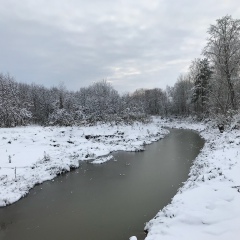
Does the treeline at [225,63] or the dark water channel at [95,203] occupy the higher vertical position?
the treeline at [225,63]

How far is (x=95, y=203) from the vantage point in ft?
36.0

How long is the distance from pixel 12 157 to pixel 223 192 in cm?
1454

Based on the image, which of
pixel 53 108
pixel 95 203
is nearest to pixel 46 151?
pixel 95 203

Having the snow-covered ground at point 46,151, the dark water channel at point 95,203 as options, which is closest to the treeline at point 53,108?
the snow-covered ground at point 46,151

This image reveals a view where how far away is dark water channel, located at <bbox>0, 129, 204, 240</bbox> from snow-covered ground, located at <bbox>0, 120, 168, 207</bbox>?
32.6 inches

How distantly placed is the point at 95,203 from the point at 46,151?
1056 cm

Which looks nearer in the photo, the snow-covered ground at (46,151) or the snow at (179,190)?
the snow at (179,190)

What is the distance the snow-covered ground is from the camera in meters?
13.5

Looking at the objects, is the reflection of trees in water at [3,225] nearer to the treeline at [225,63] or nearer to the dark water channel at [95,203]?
the dark water channel at [95,203]

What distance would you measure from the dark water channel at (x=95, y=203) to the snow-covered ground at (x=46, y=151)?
0.83 meters

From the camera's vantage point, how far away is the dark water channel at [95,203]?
8.55 metres

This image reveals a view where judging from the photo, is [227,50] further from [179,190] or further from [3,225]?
[3,225]

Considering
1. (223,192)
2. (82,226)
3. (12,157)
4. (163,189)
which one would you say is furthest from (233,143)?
(12,157)

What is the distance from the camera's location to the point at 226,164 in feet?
41.0
